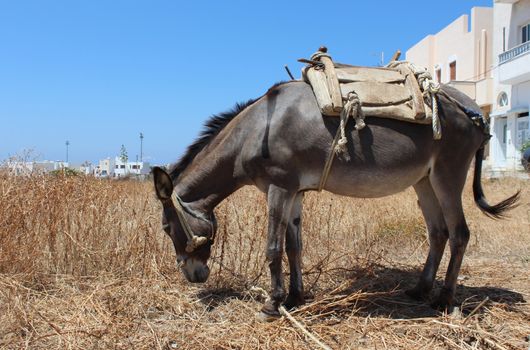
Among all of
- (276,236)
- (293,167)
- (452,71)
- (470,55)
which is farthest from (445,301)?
(452,71)

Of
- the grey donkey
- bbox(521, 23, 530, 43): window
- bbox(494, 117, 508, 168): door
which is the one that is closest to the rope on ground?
the grey donkey

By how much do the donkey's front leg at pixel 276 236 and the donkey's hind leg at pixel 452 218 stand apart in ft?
4.43

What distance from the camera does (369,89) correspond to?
3.89m

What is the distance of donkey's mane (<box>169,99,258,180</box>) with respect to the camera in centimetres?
427

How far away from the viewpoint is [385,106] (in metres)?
3.83

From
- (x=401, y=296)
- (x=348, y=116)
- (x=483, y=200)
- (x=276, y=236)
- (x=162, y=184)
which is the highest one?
(x=348, y=116)

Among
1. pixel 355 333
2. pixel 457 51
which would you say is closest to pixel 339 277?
pixel 355 333

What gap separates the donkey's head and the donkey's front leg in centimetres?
64

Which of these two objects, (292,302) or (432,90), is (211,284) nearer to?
(292,302)

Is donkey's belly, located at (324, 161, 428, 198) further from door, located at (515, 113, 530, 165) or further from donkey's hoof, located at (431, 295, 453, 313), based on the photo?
door, located at (515, 113, 530, 165)

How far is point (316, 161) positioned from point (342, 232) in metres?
3.06

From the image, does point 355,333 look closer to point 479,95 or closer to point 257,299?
point 257,299

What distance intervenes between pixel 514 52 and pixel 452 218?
2099 centimetres

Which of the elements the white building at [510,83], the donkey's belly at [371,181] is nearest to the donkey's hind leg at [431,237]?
the donkey's belly at [371,181]
